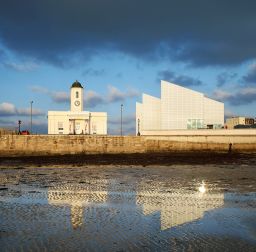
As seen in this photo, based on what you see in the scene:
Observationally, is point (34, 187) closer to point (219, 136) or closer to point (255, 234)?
point (255, 234)

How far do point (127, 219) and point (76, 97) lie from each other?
86.3m

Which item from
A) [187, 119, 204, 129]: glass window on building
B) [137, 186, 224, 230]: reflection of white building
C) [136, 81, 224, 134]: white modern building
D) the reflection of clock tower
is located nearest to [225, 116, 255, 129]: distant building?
[136, 81, 224, 134]: white modern building

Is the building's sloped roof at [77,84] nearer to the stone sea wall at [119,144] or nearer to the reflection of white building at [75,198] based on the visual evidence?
the stone sea wall at [119,144]

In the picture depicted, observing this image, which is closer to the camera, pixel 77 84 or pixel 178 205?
pixel 178 205

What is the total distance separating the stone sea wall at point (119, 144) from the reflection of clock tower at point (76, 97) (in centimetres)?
3409

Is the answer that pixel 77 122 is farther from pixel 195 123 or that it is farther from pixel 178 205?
pixel 178 205

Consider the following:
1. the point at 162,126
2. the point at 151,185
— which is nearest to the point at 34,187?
the point at 151,185

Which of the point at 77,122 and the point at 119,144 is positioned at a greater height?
the point at 77,122

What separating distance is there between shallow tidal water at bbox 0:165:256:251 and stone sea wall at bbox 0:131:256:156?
43.1 m

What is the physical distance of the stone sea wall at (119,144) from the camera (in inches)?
2346

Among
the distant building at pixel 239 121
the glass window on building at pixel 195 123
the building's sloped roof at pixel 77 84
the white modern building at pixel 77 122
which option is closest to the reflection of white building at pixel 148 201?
the glass window on building at pixel 195 123

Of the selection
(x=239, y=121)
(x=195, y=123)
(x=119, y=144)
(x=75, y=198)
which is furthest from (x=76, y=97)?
(x=75, y=198)

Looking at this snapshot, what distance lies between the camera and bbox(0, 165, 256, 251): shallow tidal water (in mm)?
8039

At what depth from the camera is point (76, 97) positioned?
3760 inches
